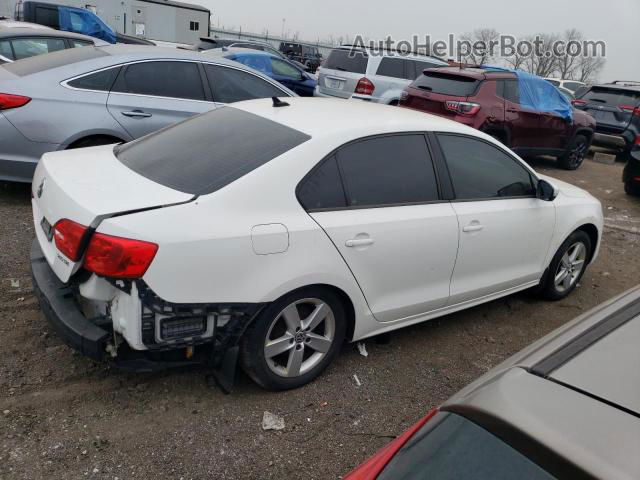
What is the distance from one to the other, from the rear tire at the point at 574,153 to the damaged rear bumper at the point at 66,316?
943 cm

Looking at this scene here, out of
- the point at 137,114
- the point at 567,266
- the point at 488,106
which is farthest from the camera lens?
the point at 488,106

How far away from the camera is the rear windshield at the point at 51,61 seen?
16.8ft

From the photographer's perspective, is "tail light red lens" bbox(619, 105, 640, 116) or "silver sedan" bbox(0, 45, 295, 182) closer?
"silver sedan" bbox(0, 45, 295, 182)

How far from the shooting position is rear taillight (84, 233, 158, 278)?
2.40 meters

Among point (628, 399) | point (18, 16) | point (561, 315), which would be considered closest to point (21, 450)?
point (628, 399)

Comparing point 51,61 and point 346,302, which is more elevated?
point 51,61

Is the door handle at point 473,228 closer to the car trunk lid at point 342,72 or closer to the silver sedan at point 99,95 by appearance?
the silver sedan at point 99,95

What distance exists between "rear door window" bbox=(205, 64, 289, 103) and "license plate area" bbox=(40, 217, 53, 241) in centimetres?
327

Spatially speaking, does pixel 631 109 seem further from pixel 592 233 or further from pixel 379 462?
pixel 379 462

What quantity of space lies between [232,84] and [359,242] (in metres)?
3.72

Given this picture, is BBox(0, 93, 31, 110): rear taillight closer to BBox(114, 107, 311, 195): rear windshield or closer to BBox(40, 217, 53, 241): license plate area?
BBox(114, 107, 311, 195): rear windshield

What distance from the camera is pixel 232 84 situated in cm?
607

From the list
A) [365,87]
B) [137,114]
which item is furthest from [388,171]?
[365,87]

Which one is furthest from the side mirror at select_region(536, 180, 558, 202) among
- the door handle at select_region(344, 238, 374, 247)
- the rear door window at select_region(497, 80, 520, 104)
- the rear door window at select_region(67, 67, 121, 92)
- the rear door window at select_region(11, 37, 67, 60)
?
the rear door window at select_region(11, 37, 67, 60)
